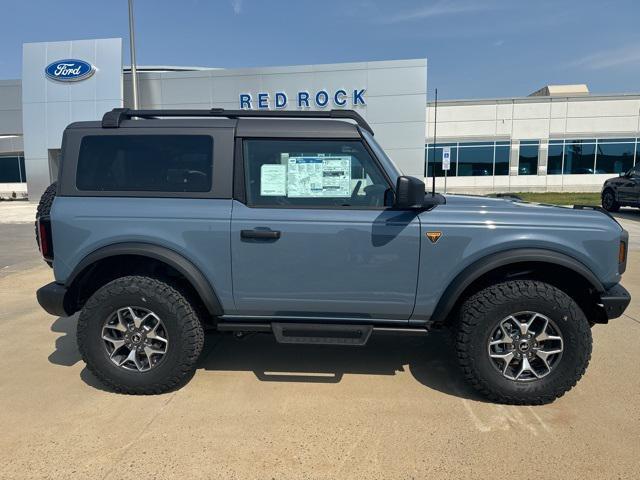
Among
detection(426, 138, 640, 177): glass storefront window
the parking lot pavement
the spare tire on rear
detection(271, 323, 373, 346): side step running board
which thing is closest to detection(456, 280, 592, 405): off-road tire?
the parking lot pavement

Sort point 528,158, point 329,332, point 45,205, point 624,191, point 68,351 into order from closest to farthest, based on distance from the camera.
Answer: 1. point 329,332
2. point 45,205
3. point 68,351
4. point 624,191
5. point 528,158

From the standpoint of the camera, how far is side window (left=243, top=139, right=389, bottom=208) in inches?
123

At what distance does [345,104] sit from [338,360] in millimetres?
17231

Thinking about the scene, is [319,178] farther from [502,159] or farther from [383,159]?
[502,159]

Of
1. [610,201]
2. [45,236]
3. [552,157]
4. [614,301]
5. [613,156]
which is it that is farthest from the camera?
[552,157]

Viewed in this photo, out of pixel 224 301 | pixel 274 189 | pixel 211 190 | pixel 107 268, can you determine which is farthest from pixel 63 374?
pixel 274 189

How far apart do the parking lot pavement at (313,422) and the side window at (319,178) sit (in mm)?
1424

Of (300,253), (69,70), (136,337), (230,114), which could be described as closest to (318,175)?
(300,253)

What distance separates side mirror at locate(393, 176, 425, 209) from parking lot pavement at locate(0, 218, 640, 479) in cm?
142

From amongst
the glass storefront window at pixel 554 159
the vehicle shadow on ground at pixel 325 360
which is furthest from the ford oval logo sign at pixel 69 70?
the glass storefront window at pixel 554 159

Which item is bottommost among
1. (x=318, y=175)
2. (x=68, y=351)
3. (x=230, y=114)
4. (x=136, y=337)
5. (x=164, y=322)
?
(x=68, y=351)

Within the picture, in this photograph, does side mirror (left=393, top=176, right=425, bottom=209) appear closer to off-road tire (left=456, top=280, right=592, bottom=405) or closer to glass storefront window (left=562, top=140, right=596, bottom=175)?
off-road tire (left=456, top=280, right=592, bottom=405)

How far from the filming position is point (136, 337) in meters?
3.20

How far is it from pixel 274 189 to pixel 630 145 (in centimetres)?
2952
